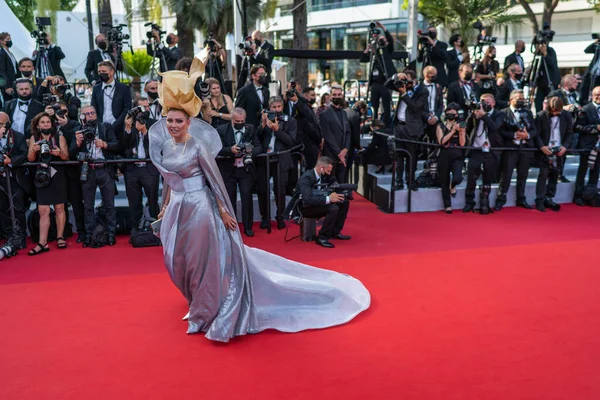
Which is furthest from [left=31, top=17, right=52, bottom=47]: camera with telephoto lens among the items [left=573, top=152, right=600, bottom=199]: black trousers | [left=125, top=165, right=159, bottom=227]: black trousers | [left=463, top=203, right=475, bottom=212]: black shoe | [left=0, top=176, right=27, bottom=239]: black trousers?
[left=573, top=152, right=600, bottom=199]: black trousers

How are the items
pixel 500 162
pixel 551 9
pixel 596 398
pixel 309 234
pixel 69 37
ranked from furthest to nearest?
1. pixel 551 9
2. pixel 69 37
3. pixel 500 162
4. pixel 309 234
5. pixel 596 398

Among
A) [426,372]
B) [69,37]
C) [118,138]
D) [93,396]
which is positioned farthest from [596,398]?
[69,37]

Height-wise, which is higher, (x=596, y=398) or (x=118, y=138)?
(x=118, y=138)

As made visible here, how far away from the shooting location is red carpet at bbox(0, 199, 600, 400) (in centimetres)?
382

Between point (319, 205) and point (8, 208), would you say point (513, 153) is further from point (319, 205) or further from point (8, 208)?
point (8, 208)

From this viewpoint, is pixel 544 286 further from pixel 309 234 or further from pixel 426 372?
pixel 309 234

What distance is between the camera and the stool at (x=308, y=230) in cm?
735

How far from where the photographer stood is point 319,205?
7133 millimetres

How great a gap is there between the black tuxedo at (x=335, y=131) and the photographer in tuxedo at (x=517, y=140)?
2.42m

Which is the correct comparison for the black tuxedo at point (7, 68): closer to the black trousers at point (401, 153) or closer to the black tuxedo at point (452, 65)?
the black trousers at point (401, 153)

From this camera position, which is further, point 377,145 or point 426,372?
point 377,145

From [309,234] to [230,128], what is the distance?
5.43 ft

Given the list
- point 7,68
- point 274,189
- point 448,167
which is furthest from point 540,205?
point 7,68

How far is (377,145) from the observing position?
9531 mm
